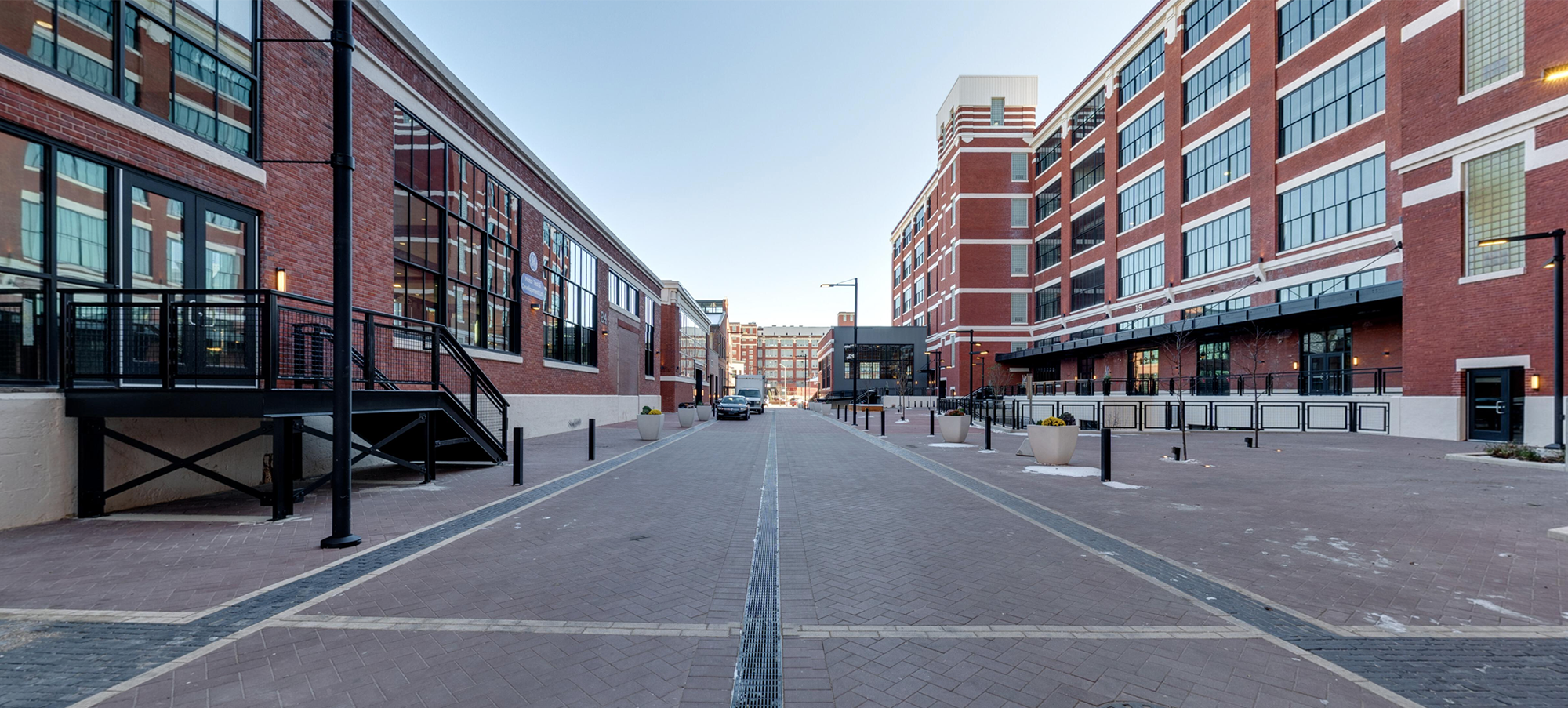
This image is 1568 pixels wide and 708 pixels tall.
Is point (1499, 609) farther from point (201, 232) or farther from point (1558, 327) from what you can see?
point (1558, 327)

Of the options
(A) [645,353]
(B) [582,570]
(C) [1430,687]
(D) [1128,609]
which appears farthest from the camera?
(A) [645,353]

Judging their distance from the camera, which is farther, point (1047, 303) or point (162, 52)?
point (1047, 303)

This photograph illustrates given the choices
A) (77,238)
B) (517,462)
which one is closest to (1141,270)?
(517,462)

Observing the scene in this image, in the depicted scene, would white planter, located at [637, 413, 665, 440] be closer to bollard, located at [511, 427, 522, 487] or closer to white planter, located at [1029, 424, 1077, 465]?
bollard, located at [511, 427, 522, 487]

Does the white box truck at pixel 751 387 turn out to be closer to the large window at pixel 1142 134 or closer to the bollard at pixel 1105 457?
the large window at pixel 1142 134

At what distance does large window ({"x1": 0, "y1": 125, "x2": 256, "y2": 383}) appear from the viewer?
727 cm

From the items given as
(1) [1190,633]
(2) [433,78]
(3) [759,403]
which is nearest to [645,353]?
(3) [759,403]

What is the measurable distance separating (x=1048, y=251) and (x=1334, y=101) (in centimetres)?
2739

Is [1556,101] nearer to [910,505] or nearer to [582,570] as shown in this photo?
[910,505]

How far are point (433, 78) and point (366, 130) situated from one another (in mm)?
3318

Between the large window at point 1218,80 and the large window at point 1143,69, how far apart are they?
338 cm

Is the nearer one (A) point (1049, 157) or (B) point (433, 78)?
(B) point (433, 78)

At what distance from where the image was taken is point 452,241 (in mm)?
16828

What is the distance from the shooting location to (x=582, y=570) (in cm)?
560
